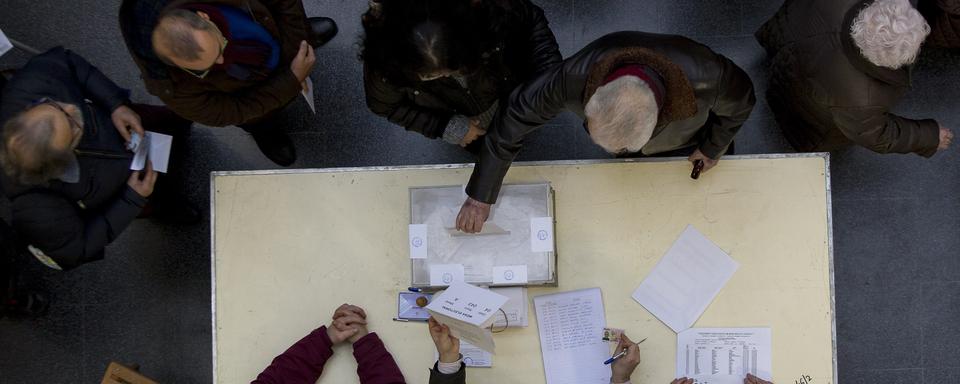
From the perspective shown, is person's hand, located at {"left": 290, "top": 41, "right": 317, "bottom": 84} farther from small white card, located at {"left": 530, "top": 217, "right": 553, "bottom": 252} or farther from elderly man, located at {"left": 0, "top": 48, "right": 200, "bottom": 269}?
small white card, located at {"left": 530, "top": 217, "right": 553, "bottom": 252}

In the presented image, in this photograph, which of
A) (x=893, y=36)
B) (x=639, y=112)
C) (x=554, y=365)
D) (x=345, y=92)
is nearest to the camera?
(x=639, y=112)

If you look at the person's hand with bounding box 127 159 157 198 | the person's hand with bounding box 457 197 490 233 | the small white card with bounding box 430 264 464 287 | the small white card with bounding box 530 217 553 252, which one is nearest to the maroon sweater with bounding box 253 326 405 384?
the small white card with bounding box 430 264 464 287

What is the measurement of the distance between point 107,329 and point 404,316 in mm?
1648

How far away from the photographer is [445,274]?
216cm

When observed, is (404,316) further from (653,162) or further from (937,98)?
(937,98)

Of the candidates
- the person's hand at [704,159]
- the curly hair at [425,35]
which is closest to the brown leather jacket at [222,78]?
the curly hair at [425,35]

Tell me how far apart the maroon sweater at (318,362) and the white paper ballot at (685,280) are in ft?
2.77

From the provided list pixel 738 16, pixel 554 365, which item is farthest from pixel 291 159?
pixel 738 16

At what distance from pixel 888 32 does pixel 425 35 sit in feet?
4.38

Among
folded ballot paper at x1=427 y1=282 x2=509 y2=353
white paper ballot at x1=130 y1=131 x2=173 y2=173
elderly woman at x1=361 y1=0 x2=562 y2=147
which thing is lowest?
folded ballot paper at x1=427 y1=282 x2=509 y2=353

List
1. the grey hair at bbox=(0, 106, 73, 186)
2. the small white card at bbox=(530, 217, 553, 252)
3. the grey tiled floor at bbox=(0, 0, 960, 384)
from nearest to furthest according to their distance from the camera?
the grey hair at bbox=(0, 106, 73, 186)
the small white card at bbox=(530, 217, 553, 252)
the grey tiled floor at bbox=(0, 0, 960, 384)

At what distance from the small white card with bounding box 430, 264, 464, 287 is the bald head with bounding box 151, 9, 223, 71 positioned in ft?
3.14

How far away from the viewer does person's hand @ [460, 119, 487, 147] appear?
243cm

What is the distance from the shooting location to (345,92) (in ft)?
9.91
